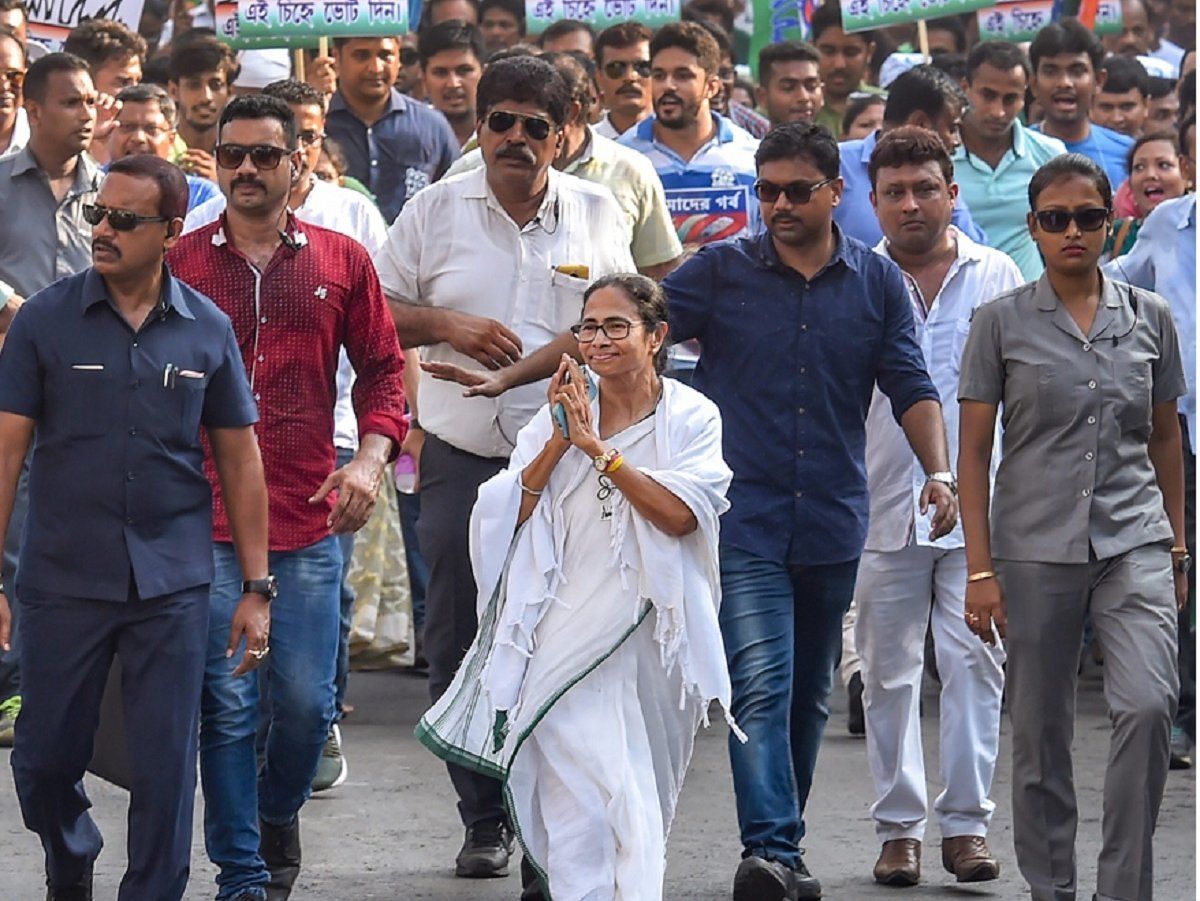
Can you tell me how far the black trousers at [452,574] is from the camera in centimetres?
800

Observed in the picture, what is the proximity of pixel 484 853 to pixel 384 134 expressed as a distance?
17.5ft

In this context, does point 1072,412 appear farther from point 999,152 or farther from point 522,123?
point 999,152

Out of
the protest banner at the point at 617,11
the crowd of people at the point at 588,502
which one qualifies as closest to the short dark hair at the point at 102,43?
the crowd of people at the point at 588,502

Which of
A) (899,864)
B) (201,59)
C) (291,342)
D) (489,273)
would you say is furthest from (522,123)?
(201,59)

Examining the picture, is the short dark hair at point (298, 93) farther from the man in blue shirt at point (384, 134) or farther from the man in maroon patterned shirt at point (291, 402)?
the man in maroon patterned shirt at point (291, 402)

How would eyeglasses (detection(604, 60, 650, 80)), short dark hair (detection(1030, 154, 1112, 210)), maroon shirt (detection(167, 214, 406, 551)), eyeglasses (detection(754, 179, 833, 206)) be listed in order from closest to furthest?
1. short dark hair (detection(1030, 154, 1112, 210))
2. maroon shirt (detection(167, 214, 406, 551))
3. eyeglasses (detection(754, 179, 833, 206))
4. eyeglasses (detection(604, 60, 650, 80))

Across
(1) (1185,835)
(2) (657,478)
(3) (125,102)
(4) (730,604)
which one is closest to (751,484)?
(4) (730,604)

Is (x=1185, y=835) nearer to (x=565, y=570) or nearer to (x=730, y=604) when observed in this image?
(x=730, y=604)

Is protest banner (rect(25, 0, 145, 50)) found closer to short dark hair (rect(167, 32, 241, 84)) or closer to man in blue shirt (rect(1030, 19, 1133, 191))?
short dark hair (rect(167, 32, 241, 84))

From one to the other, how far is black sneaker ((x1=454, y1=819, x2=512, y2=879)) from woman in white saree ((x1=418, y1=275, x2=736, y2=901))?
0.78 metres

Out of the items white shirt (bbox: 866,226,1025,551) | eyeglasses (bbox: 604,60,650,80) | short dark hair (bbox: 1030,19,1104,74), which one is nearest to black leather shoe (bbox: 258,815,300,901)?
white shirt (bbox: 866,226,1025,551)

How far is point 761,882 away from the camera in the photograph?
287 inches

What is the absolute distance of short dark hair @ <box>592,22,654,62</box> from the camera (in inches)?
492

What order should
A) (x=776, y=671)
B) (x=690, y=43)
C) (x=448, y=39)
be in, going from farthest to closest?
(x=448, y=39) → (x=690, y=43) → (x=776, y=671)
